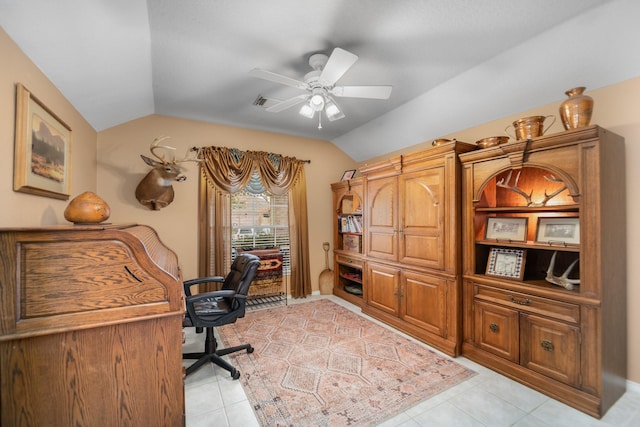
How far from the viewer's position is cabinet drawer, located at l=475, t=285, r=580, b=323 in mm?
1964

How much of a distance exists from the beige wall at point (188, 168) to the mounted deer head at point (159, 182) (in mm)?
183

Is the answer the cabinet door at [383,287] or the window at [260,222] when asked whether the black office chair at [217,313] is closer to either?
the window at [260,222]

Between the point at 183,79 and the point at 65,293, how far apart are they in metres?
2.26

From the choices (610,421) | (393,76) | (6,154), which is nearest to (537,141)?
(393,76)

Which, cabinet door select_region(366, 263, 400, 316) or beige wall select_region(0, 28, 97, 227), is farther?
cabinet door select_region(366, 263, 400, 316)

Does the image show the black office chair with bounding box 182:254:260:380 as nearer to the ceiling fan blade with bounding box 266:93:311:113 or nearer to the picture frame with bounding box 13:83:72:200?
the picture frame with bounding box 13:83:72:200

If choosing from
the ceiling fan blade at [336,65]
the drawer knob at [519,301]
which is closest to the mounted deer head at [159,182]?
the ceiling fan blade at [336,65]

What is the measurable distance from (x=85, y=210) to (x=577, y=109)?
3.21 m

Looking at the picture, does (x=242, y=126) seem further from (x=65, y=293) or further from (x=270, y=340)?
(x=65, y=293)

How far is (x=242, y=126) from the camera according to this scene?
4070 mm

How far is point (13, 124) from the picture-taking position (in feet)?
5.17

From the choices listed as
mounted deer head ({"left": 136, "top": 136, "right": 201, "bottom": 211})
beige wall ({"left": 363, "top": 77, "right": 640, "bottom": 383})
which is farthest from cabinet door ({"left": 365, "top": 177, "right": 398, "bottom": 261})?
mounted deer head ({"left": 136, "top": 136, "right": 201, "bottom": 211})

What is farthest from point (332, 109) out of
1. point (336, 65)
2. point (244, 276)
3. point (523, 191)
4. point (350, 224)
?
point (350, 224)

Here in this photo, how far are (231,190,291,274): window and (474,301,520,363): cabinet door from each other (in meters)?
2.78
